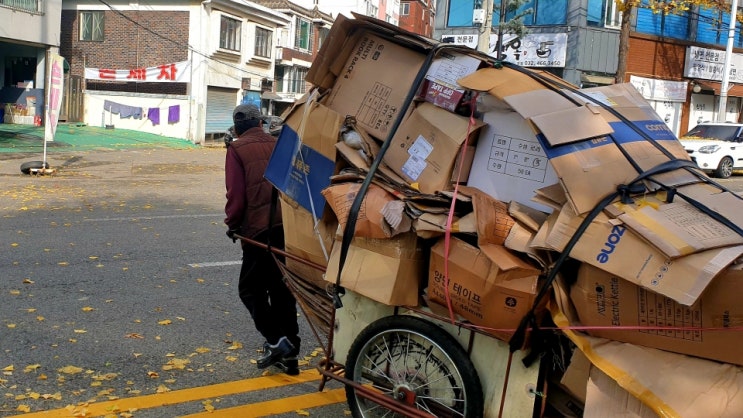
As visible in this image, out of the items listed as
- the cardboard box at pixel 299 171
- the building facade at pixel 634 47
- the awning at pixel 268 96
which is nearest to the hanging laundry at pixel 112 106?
the awning at pixel 268 96

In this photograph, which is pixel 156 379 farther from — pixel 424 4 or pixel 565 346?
pixel 424 4

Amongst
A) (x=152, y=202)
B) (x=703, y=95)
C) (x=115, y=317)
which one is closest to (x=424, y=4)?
(x=703, y=95)

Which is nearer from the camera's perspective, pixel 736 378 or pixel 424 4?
pixel 736 378

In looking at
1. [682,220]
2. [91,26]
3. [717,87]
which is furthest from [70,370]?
[717,87]

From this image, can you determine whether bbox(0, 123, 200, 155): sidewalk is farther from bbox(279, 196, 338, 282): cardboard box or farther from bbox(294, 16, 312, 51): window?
bbox(279, 196, 338, 282): cardboard box

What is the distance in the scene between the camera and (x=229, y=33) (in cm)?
3070

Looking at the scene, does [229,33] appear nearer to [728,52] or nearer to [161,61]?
[161,61]

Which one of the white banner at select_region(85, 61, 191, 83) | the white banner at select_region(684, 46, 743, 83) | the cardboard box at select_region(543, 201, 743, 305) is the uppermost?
the white banner at select_region(684, 46, 743, 83)

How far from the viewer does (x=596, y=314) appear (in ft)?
8.64

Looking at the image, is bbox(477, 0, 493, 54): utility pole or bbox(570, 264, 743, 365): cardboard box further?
bbox(477, 0, 493, 54): utility pole

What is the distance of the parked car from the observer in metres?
19.8

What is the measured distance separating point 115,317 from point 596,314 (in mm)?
3913

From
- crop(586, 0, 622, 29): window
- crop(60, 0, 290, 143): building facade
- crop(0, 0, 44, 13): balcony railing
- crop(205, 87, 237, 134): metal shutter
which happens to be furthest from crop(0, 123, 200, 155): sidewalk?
crop(586, 0, 622, 29): window

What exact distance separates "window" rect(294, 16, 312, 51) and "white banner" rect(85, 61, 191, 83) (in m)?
11.0
